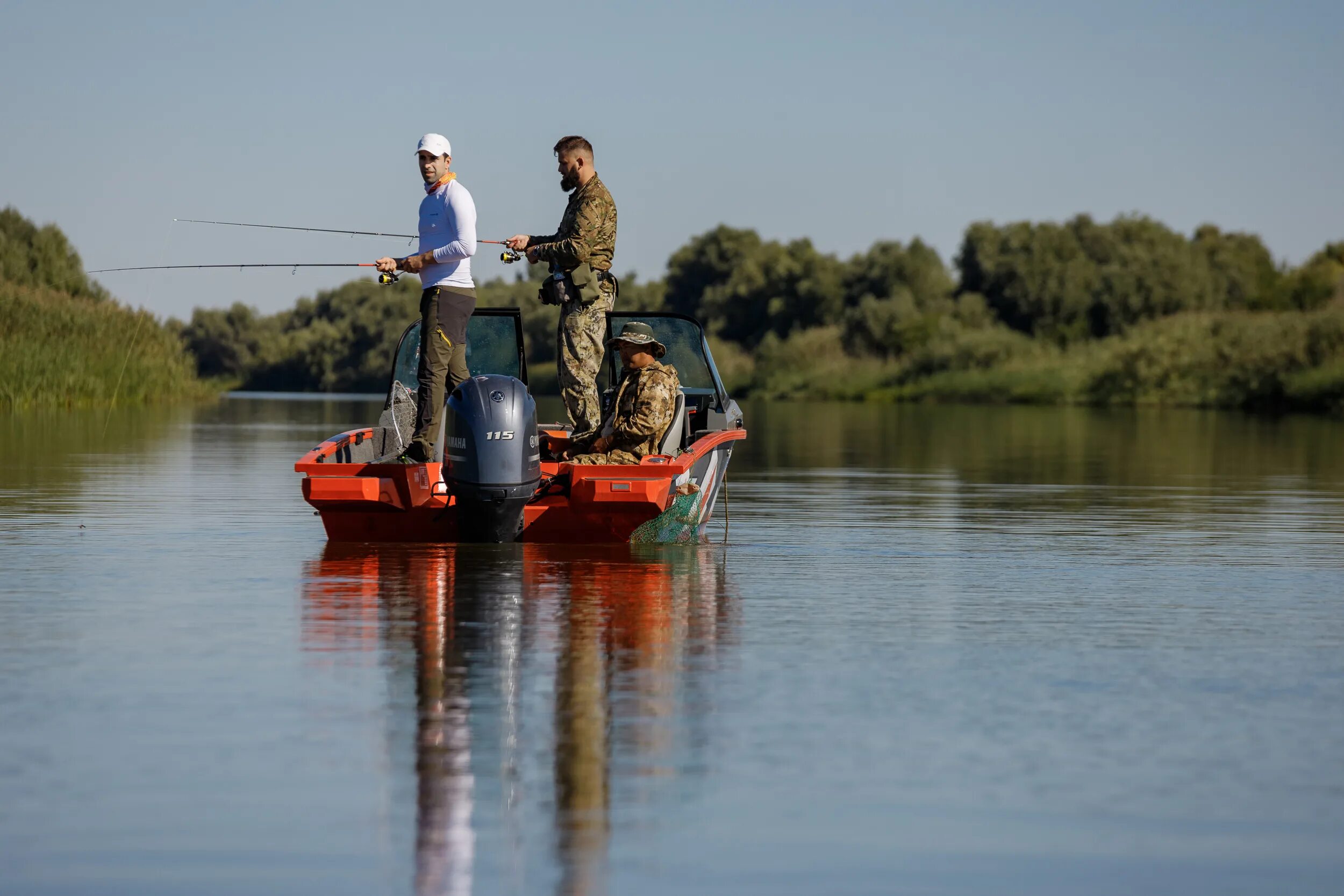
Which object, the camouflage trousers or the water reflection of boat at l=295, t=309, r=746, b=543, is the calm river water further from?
the camouflage trousers

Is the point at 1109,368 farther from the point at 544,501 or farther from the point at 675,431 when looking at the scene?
the point at 544,501

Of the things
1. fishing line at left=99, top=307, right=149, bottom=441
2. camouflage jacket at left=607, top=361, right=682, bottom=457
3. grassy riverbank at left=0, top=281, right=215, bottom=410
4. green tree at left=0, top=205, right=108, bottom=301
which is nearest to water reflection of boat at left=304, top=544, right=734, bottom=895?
camouflage jacket at left=607, top=361, right=682, bottom=457

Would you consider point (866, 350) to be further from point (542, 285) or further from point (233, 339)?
point (542, 285)

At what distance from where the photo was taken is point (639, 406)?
1166 cm

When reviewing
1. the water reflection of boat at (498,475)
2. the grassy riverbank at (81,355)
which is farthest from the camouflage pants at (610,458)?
the grassy riverbank at (81,355)

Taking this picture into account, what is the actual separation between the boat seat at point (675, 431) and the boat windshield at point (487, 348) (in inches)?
52.8

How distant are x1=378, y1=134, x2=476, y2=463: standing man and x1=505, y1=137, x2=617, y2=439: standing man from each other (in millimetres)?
572

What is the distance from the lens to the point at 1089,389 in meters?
63.3

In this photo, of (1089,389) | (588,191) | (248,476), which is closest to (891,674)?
(588,191)

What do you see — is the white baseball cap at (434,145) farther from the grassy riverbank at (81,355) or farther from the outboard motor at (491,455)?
the grassy riverbank at (81,355)

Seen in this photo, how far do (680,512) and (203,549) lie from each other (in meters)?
3.04

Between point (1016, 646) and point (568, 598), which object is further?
point (568, 598)

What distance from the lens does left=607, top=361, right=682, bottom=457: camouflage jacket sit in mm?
11648

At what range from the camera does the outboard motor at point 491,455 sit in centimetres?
1050
